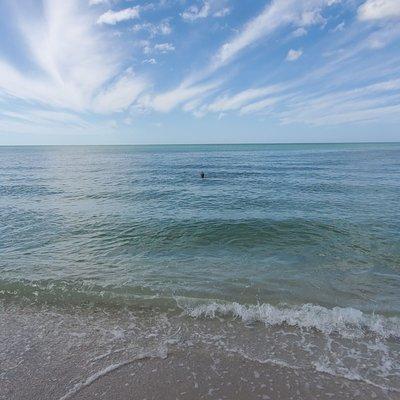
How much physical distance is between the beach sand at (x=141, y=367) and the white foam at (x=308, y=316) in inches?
22.1

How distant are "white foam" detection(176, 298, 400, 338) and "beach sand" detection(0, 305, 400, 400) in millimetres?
562

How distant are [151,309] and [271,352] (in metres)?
3.39

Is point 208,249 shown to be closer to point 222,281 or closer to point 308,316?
point 222,281

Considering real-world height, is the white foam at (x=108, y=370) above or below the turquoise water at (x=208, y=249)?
above

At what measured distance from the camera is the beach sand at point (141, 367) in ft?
18.3

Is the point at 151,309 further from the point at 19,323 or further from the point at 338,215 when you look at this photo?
the point at 338,215

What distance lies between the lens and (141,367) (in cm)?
624

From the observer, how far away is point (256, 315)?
Answer: 810 cm

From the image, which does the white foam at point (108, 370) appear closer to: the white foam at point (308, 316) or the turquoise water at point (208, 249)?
the white foam at point (308, 316)

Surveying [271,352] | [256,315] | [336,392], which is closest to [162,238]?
[256,315]

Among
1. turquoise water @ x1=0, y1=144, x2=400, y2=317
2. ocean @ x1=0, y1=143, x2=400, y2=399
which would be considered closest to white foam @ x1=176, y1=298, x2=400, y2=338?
ocean @ x1=0, y1=143, x2=400, y2=399

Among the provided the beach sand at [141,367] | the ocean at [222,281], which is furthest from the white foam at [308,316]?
the beach sand at [141,367]

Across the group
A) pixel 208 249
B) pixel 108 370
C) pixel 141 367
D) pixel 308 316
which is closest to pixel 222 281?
pixel 308 316

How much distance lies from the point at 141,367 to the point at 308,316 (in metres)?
4.32
